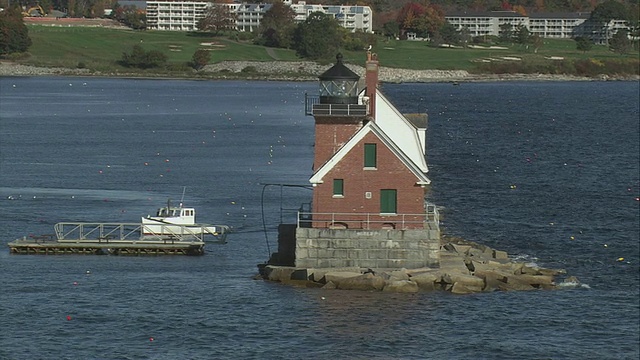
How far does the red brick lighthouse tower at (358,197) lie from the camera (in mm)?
52000

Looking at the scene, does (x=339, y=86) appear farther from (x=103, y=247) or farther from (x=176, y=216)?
(x=176, y=216)

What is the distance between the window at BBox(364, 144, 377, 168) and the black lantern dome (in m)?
2.95

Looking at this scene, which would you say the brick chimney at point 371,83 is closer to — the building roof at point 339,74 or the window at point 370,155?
the building roof at point 339,74

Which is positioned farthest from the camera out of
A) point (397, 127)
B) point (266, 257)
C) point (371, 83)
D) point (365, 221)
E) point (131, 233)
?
point (397, 127)

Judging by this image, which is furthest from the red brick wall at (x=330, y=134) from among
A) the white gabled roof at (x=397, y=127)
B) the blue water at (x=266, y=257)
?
the white gabled roof at (x=397, y=127)

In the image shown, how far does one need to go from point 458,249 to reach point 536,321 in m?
10.8

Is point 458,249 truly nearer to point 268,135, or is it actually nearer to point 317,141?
point 317,141

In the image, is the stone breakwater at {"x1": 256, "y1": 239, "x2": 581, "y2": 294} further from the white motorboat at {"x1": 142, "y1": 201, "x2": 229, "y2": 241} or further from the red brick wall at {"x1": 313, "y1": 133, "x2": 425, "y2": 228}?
the white motorboat at {"x1": 142, "y1": 201, "x2": 229, "y2": 241}

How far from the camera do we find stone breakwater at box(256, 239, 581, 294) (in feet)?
168

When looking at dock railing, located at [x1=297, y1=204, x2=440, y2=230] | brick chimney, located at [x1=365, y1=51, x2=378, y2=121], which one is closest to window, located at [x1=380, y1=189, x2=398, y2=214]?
dock railing, located at [x1=297, y1=204, x2=440, y2=230]

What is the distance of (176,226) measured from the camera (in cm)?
6450

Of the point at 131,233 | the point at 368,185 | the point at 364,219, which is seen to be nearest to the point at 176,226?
the point at 131,233

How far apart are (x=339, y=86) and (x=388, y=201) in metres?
5.45

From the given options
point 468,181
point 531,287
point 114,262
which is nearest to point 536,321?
point 531,287
